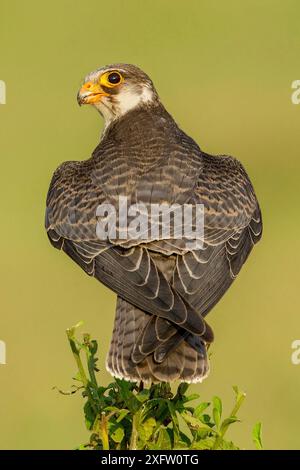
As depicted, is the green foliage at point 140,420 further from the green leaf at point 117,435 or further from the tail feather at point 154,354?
the tail feather at point 154,354

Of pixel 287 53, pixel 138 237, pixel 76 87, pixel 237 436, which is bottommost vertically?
pixel 237 436

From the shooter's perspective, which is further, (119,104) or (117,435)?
(119,104)

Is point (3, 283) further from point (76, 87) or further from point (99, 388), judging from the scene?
point (99, 388)

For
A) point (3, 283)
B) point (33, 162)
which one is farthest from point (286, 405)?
point (33, 162)

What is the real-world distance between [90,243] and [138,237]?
458mm

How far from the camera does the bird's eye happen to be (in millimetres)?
7824

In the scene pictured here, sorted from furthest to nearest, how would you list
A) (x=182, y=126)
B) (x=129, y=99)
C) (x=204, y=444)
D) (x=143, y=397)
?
1. (x=182, y=126)
2. (x=129, y=99)
3. (x=143, y=397)
4. (x=204, y=444)

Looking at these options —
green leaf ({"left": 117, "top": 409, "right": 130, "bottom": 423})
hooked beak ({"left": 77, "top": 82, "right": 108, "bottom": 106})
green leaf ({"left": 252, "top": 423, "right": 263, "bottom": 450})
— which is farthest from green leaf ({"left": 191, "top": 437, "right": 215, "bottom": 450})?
hooked beak ({"left": 77, "top": 82, "right": 108, "bottom": 106})

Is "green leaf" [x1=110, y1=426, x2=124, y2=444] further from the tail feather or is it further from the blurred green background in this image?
the blurred green background

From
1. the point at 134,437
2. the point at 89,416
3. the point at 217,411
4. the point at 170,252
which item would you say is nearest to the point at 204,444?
the point at 217,411

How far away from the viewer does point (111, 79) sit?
25.8ft

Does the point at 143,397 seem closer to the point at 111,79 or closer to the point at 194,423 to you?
the point at 194,423

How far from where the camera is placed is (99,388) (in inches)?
189

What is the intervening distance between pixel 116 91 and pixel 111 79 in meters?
0.10
